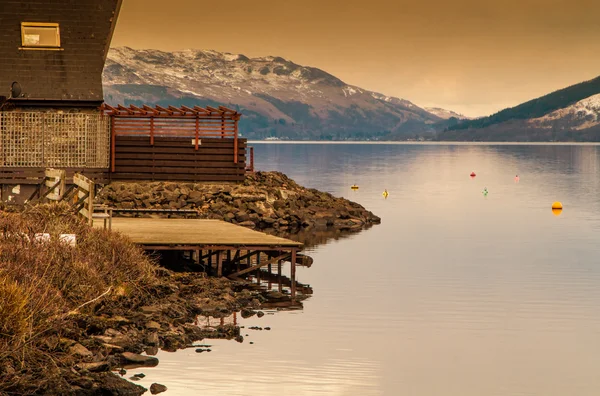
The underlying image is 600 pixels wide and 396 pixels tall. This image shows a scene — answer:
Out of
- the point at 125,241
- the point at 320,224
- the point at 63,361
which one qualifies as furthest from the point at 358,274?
the point at 63,361

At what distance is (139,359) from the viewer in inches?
803

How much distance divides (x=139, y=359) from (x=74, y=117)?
91.3 ft

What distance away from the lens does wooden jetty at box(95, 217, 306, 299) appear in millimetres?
29734

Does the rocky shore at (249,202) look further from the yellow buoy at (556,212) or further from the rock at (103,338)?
the rock at (103,338)

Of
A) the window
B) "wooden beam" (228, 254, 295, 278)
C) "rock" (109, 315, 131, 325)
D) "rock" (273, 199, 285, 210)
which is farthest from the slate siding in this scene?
"rock" (109, 315, 131, 325)

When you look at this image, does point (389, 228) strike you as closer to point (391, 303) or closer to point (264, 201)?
point (264, 201)

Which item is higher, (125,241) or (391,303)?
(125,241)

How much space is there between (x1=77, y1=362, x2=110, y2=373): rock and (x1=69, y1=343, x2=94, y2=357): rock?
15.0 inches

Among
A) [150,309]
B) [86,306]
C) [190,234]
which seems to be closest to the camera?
[86,306]

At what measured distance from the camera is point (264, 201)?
4984cm

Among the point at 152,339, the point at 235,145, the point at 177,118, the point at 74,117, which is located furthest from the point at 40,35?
the point at 152,339

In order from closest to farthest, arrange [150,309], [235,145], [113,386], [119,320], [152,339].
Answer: [113,386], [152,339], [119,320], [150,309], [235,145]

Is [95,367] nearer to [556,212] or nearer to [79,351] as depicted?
[79,351]

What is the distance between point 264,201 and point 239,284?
1882 centimetres
